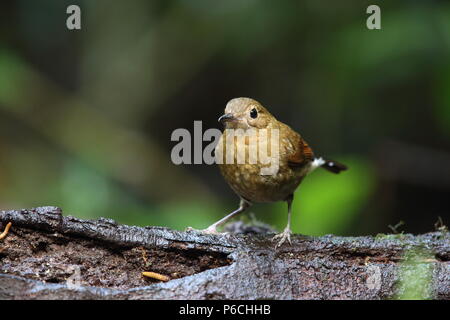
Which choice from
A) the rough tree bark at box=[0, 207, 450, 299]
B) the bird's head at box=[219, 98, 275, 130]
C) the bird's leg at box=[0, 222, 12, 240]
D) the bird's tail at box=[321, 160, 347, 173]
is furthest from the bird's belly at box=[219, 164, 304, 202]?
the bird's leg at box=[0, 222, 12, 240]

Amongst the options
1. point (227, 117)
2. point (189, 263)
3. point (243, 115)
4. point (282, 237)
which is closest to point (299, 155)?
point (243, 115)

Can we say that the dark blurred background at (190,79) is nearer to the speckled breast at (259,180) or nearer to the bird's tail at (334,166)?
the bird's tail at (334,166)

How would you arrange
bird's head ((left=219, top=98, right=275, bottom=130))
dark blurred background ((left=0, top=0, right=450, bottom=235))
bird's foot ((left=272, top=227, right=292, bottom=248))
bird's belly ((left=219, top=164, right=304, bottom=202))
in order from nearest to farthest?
bird's foot ((left=272, top=227, right=292, bottom=248)) → bird's belly ((left=219, top=164, right=304, bottom=202)) → bird's head ((left=219, top=98, right=275, bottom=130)) → dark blurred background ((left=0, top=0, right=450, bottom=235))

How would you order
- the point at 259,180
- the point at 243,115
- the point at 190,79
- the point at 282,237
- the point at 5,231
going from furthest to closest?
the point at 190,79
the point at 243,115
the point at 259,180
the point at 282,237
the point at 5,231

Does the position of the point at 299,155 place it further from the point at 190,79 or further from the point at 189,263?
the point at 190,79

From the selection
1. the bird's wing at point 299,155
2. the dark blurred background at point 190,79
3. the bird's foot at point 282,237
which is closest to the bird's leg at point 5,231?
the bird's foot at point 282,237

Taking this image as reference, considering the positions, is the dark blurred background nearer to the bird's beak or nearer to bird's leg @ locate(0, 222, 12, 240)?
the bird's beak

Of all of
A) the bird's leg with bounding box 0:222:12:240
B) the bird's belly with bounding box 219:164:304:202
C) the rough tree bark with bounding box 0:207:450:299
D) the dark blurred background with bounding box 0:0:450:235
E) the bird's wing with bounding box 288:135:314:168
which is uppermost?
the dark blurred background with bounding box 0:0:450:235
